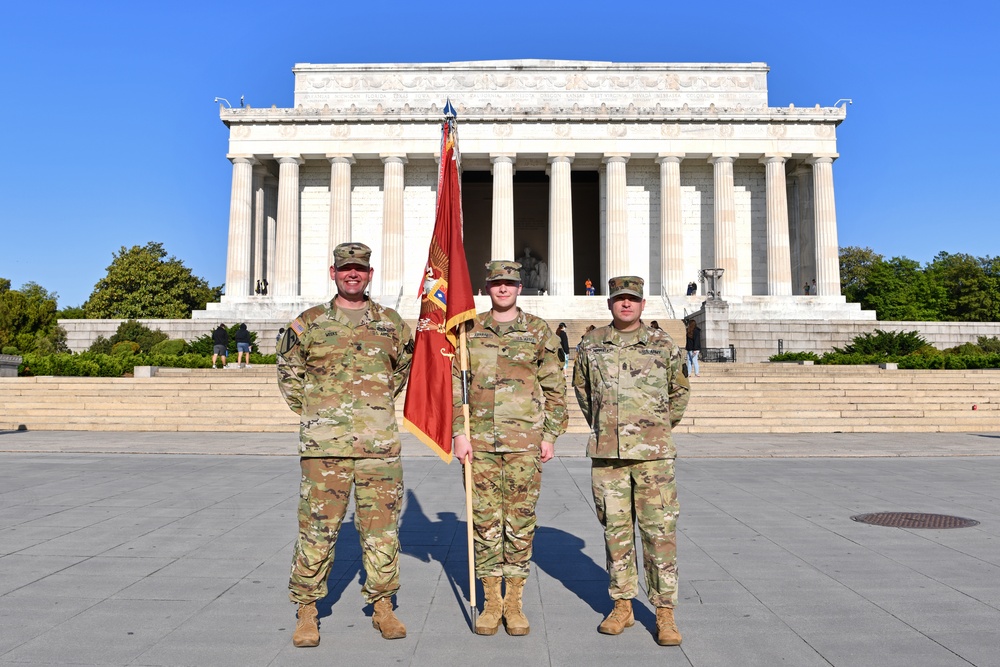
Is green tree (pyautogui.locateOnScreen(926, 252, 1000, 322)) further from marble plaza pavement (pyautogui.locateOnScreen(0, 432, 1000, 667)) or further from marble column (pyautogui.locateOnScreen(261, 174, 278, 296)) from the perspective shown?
marble plaza pavement (pyautogui.locateOnScreen(0, 432, 1000, 667))

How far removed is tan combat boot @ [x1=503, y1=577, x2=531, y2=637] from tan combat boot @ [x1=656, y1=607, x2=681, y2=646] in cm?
90

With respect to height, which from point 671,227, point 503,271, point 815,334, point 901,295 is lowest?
point 503,271

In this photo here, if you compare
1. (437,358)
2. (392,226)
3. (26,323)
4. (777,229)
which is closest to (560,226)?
(392,226)

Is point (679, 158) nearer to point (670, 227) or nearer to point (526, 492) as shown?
point (670, 227)

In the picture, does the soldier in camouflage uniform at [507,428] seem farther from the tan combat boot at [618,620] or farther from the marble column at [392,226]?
the marble column at [392,226]

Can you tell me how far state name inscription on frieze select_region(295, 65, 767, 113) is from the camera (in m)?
52.3

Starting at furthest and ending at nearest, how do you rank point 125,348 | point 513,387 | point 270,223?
1. point 270,223
2. point 125,348
3. point 513,387

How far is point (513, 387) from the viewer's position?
5.98 metres

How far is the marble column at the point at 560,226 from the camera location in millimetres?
48469

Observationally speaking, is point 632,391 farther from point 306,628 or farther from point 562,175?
point 562,175

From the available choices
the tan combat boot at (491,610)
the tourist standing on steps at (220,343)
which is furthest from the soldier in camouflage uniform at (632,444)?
the tourist standing on steps at (220,343)

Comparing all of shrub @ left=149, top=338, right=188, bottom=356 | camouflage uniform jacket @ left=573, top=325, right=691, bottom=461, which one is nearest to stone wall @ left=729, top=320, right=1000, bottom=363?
shrub @ left=149, top=338, right=188, bottom=356

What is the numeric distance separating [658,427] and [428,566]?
9.37 feet

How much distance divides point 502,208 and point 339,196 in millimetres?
10392
